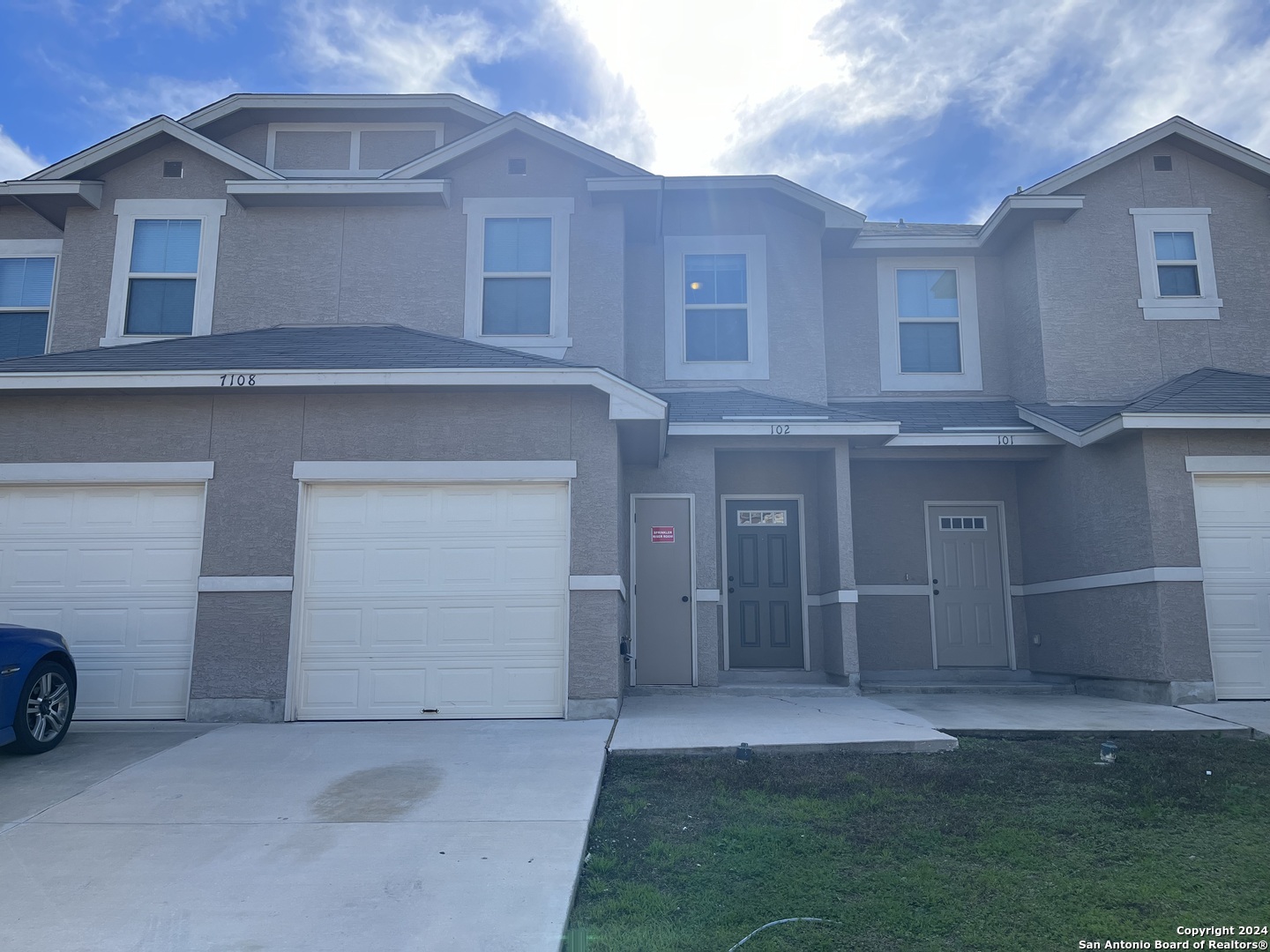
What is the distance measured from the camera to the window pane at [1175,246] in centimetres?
1195

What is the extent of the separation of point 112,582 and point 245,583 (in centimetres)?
142

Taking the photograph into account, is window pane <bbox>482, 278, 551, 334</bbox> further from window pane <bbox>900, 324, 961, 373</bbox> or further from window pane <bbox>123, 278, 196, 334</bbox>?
window pane <bbox>900, 324, 961, 373</bbox>

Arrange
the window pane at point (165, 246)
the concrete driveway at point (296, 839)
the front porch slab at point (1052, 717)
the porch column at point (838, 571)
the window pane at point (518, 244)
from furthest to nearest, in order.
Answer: the window pane at point (518, 244)
the window pane at point (165, 246)
the porch column at point (838, 571)
the front porch slab at point (1052, 717)
the concrete driveway at point (296, 839)

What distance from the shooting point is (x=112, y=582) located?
8883mm

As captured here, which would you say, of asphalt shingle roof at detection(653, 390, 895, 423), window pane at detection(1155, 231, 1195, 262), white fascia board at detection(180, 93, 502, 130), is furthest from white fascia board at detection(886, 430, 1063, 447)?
white fascia board at detection(180, 93, 502, 130)

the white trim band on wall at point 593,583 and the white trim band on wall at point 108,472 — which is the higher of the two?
the white trim band on wall at point 108,472

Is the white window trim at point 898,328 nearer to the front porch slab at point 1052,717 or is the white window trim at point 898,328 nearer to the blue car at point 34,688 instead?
the front porch slab at point 1052,717

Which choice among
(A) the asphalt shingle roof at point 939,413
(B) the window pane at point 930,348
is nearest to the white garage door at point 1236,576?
(A) the asphalt shingle roof at point 939,413

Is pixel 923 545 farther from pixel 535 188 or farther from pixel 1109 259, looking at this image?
pixel 535 188

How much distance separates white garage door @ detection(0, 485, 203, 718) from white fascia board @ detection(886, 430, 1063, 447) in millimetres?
8246

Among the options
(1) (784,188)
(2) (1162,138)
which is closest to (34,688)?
(1) (784,188)

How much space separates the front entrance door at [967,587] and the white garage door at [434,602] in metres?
6.08

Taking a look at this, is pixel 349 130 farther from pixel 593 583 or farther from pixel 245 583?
pixel 593 583

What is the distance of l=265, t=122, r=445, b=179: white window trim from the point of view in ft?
39.4
